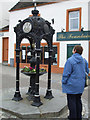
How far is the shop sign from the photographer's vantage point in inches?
401

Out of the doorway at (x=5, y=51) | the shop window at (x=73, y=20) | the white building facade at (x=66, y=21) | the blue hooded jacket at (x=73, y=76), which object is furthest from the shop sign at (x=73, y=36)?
the doorway at (x=5, y=51)

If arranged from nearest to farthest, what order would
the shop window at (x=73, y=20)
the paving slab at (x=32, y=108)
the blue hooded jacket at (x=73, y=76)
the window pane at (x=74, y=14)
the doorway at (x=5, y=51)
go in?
the blue hooded jacket at (x=73, y=76), the paving slab at (x=32, y=108), the shop window at (x=73, y=20), the window pane at (x=74, y=14), the doorway at (x=5, y=51)

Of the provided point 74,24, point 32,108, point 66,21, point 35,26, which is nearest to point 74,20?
point 74,24

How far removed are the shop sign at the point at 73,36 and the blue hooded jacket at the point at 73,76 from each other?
763 cm

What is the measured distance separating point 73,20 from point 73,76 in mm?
8789

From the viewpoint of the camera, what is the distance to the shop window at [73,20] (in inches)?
419

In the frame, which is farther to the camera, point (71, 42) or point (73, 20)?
point (73, 20)

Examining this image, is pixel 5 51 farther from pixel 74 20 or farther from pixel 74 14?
pixel 74 14

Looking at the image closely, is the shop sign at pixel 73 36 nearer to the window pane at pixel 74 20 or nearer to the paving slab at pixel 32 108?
the window pane at pixel 74 20

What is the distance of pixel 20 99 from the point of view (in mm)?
4555

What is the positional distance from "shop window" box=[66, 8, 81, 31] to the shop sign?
16.9 inches

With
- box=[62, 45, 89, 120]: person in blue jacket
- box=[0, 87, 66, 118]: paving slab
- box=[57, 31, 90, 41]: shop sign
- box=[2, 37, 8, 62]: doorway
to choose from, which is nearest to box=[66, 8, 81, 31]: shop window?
box=[57, 31, 90, 41]: shop sign

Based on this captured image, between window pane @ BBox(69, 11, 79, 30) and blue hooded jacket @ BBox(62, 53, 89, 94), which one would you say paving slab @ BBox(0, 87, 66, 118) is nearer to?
blue hooded jacket @ BBox(62, 53, 89, 94)

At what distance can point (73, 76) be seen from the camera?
302 cm
